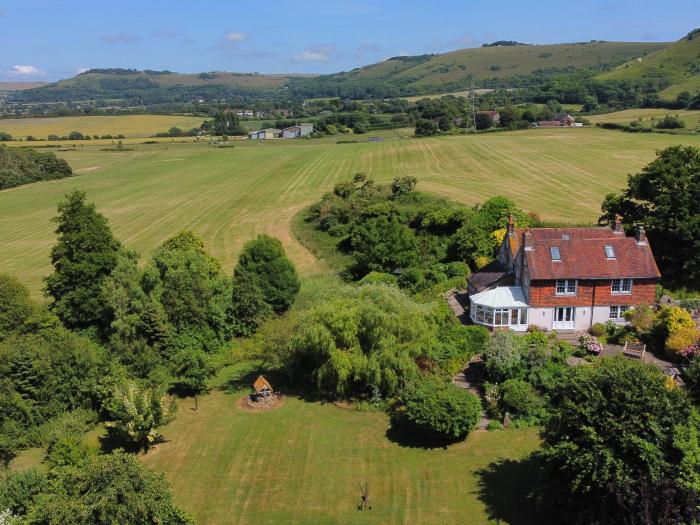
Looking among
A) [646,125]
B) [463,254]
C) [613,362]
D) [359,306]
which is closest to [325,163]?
[463,254]

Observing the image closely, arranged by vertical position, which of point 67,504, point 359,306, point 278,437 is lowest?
point 278,437

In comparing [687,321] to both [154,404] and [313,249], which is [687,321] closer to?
[154,404]

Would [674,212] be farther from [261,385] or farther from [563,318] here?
[261,385]

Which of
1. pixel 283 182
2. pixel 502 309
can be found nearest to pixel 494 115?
pixel 283 182

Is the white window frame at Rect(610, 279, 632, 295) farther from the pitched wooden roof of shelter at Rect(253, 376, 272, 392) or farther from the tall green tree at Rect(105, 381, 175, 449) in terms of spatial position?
the tall green tree at Rect(105, 381, 175, 449)

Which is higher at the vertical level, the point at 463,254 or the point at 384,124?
the point at 384,124

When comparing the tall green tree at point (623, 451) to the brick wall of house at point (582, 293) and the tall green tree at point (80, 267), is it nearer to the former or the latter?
the brick wall of house at point (582, 293)
